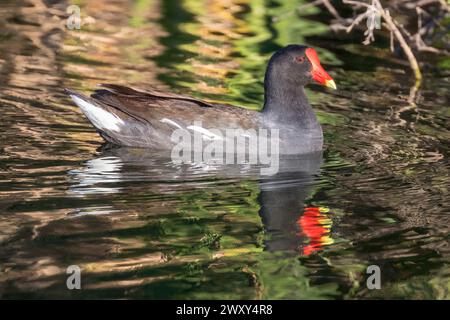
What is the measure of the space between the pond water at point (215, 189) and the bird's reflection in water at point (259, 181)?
0.02 meters

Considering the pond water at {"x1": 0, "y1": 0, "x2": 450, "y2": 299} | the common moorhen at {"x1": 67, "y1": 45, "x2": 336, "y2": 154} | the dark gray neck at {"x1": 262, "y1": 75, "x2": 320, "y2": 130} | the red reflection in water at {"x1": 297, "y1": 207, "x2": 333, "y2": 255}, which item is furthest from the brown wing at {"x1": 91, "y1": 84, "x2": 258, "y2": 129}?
the red reflection in water at {"x1": 297, "y1": 207, "x2": 333, "y2": 255}

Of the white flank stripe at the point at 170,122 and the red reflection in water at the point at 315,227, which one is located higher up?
the white flank stripe at the point at 170,122

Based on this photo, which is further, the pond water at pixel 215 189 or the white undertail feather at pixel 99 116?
the white undertail feather at pixel 99 116

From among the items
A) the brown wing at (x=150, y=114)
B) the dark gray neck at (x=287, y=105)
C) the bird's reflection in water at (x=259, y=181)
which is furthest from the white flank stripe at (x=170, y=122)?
the dark gray neck at (x=287, y=105)

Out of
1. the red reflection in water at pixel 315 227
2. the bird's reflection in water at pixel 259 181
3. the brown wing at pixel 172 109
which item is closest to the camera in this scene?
the red reflection in water at pixel 315 227

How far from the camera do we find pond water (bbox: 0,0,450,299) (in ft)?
18.9

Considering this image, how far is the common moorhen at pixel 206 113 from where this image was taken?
840cm

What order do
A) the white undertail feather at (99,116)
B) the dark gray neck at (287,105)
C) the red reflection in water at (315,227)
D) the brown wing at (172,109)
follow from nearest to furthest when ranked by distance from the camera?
1. the red reflection in water at (315,227)
2. the brown wing at (172,109)
3. the white undertail feather at (99,116)
4. the dark gray neck at (287,105)

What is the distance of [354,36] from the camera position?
520 inches

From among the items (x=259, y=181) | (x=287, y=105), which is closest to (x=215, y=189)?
(x=259, y=181)

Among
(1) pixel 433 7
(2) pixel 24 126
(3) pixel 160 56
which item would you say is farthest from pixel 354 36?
(2) pixel 24 126

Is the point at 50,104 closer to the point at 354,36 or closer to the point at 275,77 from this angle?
the point at 275,77

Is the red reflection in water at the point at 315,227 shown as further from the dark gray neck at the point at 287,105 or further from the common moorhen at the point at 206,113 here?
the dark gray neck at the point at 287,105

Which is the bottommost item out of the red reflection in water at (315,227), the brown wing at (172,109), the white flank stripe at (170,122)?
the red reflection in water at (315,227)
